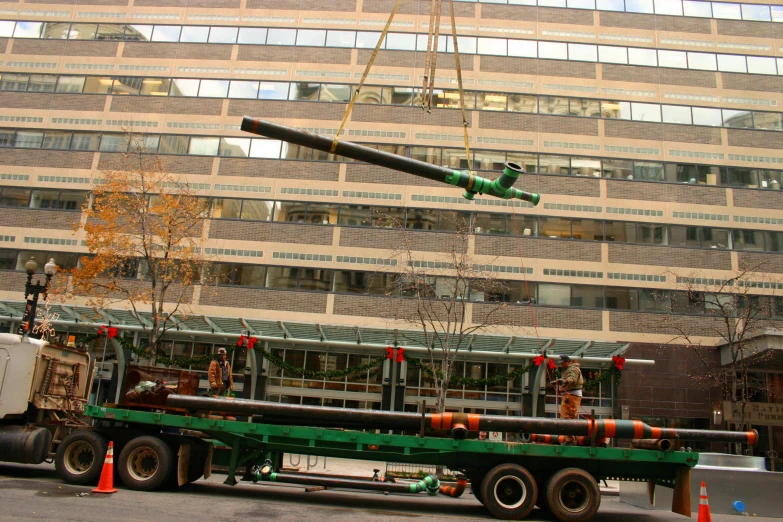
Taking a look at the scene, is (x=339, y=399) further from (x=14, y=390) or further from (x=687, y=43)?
(x=687, y=43)

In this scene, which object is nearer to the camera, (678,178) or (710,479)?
(710,479)

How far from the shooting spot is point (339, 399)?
25.8 meters

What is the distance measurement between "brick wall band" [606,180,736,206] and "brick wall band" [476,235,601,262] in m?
2.89

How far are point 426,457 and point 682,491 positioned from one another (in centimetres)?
451

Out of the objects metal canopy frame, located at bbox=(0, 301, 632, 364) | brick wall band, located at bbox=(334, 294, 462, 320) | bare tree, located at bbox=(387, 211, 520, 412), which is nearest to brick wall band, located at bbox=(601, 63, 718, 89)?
bare tree, located at bbox=(387, 211, 520, 412)

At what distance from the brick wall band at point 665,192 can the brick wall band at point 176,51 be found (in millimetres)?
19849

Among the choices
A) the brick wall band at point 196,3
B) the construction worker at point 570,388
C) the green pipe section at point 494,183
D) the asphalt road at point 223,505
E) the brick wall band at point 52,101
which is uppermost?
the brick wall band at point 196,3

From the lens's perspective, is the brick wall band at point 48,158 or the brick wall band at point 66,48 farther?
the brick wall band at point 66,48

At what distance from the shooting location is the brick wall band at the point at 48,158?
28.6 metres

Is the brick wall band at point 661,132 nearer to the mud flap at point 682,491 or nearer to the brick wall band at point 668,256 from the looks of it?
the brick wall band at point 668,256

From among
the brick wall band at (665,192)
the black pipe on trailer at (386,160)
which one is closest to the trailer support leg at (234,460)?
A: the black pipe on trailer at (386,160)

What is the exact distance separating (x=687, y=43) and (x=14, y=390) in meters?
31.5

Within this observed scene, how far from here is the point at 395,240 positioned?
26.7m

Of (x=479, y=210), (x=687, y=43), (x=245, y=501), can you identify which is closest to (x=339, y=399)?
(x=479, y=210)
